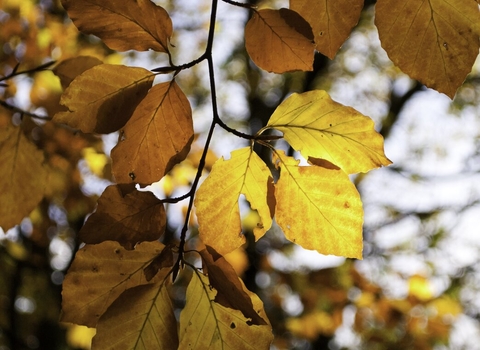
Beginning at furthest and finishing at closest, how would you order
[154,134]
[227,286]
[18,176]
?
[18,176] < [154,134] < [227,286]

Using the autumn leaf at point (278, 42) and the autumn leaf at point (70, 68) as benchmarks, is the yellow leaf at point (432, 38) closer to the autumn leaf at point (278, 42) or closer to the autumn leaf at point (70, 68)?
the autumn leaf at point (278, 42)

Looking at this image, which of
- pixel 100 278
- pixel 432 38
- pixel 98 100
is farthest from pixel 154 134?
pixel 432 38

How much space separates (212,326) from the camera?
21.8 inches

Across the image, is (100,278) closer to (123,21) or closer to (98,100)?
(98,100)

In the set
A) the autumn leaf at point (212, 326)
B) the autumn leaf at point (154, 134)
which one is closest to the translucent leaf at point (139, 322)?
the autumn leaf at point (212, 326)

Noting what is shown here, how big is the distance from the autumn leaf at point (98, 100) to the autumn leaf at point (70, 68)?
1.20 feet

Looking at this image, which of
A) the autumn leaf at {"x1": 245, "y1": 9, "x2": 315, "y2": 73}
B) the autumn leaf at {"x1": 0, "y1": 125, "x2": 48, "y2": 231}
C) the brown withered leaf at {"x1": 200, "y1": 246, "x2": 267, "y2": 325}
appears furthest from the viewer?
the autumn leaf at {"x1": 0, "y1": 125, "x2": 48, "y2": 231}

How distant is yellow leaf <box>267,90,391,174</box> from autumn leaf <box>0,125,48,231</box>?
565 millimetres

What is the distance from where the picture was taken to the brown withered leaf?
0.48m

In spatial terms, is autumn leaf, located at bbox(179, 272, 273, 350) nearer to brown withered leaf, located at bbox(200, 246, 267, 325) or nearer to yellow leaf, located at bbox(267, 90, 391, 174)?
brown withered leaf, located at bbox(200, 246, 267, 325)

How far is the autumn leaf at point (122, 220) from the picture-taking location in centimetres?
55

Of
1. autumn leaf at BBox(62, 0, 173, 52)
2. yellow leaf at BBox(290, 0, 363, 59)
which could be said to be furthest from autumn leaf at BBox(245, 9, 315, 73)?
autumn leaf at BBox(62, 0, 173, 52)

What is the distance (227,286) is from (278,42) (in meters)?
0.33

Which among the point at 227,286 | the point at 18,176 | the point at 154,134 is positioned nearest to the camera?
the point at 227,286
